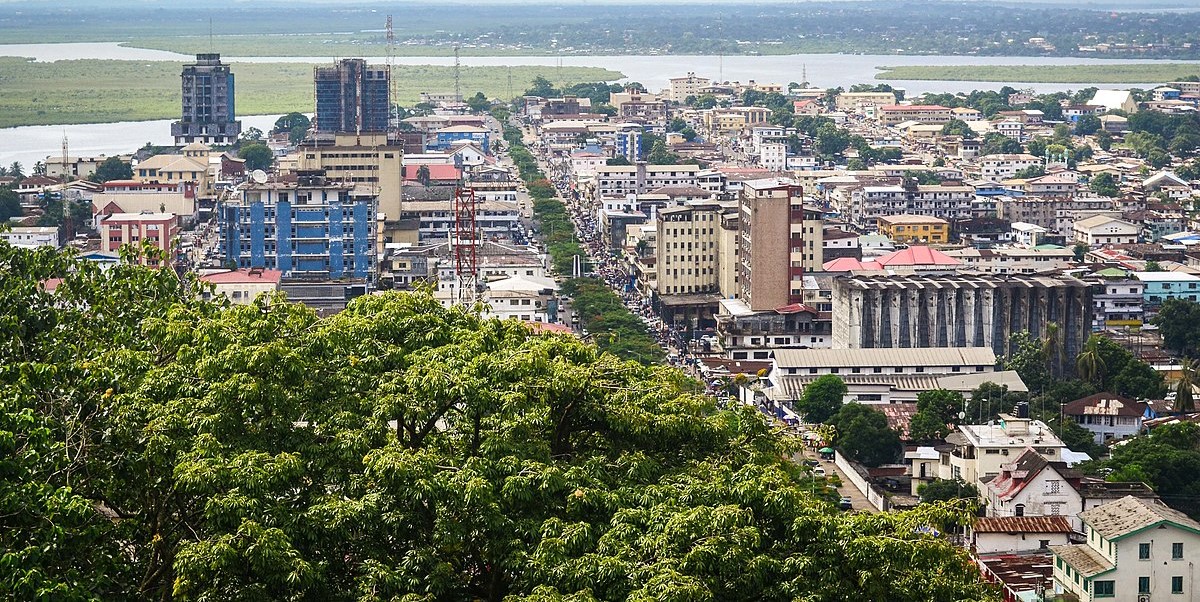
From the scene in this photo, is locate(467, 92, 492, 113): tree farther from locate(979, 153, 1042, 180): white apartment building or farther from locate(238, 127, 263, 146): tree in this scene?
locate(979, 153, 1042, 180): white apartment building

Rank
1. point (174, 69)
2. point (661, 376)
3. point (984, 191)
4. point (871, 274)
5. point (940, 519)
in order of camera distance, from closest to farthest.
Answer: point (940, 519) → point (661, 376) → point (871, 274) → point (984, 191) → point (174, 69)

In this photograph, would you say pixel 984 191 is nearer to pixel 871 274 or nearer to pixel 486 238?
pixel 486 238

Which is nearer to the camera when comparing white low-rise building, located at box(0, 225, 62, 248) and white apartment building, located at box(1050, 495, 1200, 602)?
white apartment building, located at box(1050, 495, 1200, 602)

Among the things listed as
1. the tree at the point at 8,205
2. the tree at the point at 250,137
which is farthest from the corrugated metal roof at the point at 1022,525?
the tree at the point at 250,137

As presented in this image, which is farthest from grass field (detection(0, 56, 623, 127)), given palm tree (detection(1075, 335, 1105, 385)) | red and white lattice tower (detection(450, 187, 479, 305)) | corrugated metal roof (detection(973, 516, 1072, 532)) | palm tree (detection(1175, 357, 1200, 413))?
corrugated metal roof (detection(973, 516, 1072, 532))

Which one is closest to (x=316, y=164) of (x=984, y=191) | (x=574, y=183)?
(x=574, y=183)

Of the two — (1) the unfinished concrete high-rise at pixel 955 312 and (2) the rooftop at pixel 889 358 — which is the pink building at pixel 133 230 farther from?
(2) the rooftop at pixel 889 358

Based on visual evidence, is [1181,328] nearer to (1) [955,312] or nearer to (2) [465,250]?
(1) [955,312]
